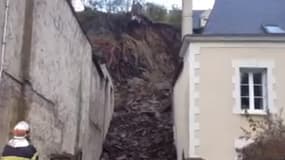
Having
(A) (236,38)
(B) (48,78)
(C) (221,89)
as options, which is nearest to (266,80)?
(C) (221,89)

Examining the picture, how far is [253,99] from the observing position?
14188 mm

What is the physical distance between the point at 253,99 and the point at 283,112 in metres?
0.86

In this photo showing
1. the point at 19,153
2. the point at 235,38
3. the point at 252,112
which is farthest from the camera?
the point at 235,38

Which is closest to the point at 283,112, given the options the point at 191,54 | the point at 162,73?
the point at 191,54

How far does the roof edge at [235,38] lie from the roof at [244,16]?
1.24 ft

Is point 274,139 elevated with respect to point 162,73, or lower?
lower

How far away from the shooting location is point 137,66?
2858cm

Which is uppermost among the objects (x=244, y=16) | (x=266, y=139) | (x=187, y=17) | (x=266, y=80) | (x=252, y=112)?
(x=187, y=17)

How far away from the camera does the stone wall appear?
24.6 feet

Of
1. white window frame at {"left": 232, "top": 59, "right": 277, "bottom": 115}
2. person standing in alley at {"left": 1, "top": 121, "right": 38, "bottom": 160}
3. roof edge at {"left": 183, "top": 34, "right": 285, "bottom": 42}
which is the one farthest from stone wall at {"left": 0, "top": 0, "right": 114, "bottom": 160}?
white window frame at {"left": 232, "top": 59, "right": 277, "bottom": 115}

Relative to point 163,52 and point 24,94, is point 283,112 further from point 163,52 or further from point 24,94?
point 163,52

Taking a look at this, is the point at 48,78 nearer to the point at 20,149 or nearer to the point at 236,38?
the point at 20,149

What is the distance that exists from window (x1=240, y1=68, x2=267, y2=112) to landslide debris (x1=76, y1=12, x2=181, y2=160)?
Result: 21.2ft

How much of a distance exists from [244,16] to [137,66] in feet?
43.2
